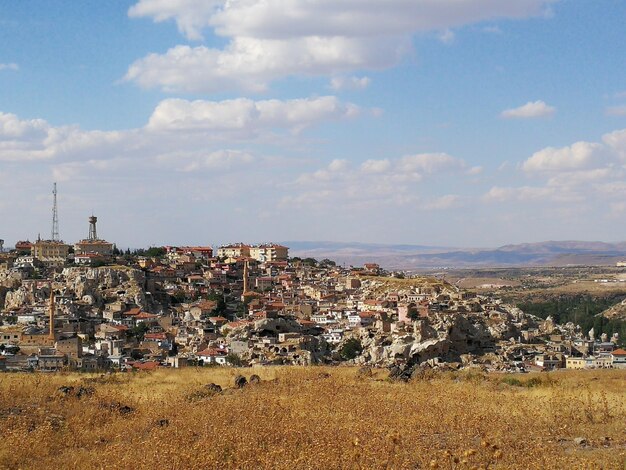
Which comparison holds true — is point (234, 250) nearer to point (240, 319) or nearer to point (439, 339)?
point (240, 319)

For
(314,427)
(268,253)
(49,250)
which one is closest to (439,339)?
(314,427)

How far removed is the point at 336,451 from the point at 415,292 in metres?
65.3

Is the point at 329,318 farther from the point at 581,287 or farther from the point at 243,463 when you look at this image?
the point at 581,287

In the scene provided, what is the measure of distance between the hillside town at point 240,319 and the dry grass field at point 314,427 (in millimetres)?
10800

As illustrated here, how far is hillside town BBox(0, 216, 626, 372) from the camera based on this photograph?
45.9 metres

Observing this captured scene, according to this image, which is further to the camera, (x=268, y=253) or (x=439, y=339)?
(x=268, y=253)

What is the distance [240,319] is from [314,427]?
55.5 meters

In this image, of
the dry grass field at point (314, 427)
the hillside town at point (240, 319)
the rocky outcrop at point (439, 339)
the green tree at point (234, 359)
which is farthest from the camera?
the hillside town at point (240, 319)

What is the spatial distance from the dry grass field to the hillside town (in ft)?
35.4

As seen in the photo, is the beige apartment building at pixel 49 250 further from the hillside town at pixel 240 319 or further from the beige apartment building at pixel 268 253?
the beige apartment building at pixel 268 253

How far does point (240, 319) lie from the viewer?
65.9 meters

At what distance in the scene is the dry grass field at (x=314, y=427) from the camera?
29.6 ft

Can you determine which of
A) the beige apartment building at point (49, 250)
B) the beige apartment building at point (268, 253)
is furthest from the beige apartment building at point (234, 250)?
the beige apartment building at point (49, 250)

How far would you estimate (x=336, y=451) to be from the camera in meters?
9.12
